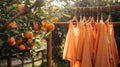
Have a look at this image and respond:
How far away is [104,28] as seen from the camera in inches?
97.9

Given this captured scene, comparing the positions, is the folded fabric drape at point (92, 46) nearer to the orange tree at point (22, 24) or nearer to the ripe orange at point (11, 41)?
the orange tree at point (22, 24)

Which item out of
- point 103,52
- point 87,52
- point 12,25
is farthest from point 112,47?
point 12,25

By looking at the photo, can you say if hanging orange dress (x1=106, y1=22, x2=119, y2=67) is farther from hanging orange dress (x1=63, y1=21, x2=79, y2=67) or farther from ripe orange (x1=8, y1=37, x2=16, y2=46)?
ripe orange (x1=8, y1=37, x2=16, y2=46)

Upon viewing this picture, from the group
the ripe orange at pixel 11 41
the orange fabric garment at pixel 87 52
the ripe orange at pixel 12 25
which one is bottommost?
the orange fabric garment at pixel 87 52

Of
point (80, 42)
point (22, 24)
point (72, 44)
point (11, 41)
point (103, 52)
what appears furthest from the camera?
point (72, 44)

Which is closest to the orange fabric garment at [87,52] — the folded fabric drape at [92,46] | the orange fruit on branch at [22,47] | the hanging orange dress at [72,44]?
the folded fabric drape at [92,46]

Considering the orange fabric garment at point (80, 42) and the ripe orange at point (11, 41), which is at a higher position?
the ripe orange at point (11, 41)

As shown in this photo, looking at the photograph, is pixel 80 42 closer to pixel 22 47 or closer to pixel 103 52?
pixel 103 52

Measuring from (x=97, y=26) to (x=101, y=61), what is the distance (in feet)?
1.34

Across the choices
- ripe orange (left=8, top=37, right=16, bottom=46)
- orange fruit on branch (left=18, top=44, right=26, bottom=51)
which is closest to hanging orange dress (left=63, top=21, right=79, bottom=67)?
orange fruit on branch (left=18, top=44, right=26, bottom=51)

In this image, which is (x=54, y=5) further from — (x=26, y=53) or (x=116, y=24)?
(x=116, y=24)

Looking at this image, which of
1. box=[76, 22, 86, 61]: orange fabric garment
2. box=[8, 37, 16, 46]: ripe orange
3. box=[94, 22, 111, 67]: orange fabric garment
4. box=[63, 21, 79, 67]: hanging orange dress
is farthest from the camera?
box=[63, 21, 79, 67]: hanging orange dress

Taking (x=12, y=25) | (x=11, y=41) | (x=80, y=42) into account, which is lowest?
(x=80, y=42)

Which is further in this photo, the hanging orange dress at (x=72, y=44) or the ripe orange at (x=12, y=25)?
the hanging orange dress at (x=72, y=44)
